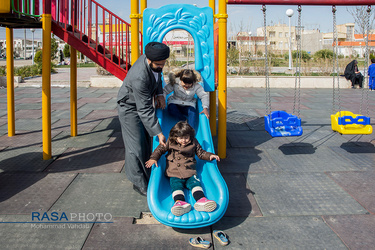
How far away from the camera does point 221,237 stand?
313 centimetres

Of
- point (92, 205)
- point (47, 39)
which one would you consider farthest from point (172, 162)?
point (47, 39)

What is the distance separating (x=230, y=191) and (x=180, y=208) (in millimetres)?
1167

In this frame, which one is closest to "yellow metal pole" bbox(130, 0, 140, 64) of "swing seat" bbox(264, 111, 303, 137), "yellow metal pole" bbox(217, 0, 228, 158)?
"yellow metal pole" bbox(217, 0, 228, 158)

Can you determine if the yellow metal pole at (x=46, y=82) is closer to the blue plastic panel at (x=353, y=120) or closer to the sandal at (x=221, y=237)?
the sandal at (x=221, y=237)

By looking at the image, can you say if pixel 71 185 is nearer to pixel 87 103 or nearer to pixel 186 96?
pixel 186 96

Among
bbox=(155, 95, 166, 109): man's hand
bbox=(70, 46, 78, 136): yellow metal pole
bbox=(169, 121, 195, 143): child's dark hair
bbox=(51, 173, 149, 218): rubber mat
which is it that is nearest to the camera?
bbox=(51, 173, 149, 218): rubber mat

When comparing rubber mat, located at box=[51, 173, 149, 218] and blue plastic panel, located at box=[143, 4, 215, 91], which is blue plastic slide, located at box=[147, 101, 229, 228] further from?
blue plastic panel, located at box=[143, 4, 215, 91]

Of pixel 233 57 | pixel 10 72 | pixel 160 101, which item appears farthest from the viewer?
pixel 233 57

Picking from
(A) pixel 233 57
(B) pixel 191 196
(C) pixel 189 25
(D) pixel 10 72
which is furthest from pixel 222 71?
(A) pixel 233 57

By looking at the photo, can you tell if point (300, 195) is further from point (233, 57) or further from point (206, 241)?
point (233, 57)

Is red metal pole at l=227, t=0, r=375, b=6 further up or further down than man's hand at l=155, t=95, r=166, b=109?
further up

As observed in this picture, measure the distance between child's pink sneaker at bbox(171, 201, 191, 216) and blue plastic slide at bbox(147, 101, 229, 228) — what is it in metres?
0.03

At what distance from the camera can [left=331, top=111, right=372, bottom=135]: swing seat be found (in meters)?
5.08

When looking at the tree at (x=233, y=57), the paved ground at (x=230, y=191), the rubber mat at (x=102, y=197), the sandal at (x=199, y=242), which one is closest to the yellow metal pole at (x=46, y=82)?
the paved ground at (x=230, y=191)
